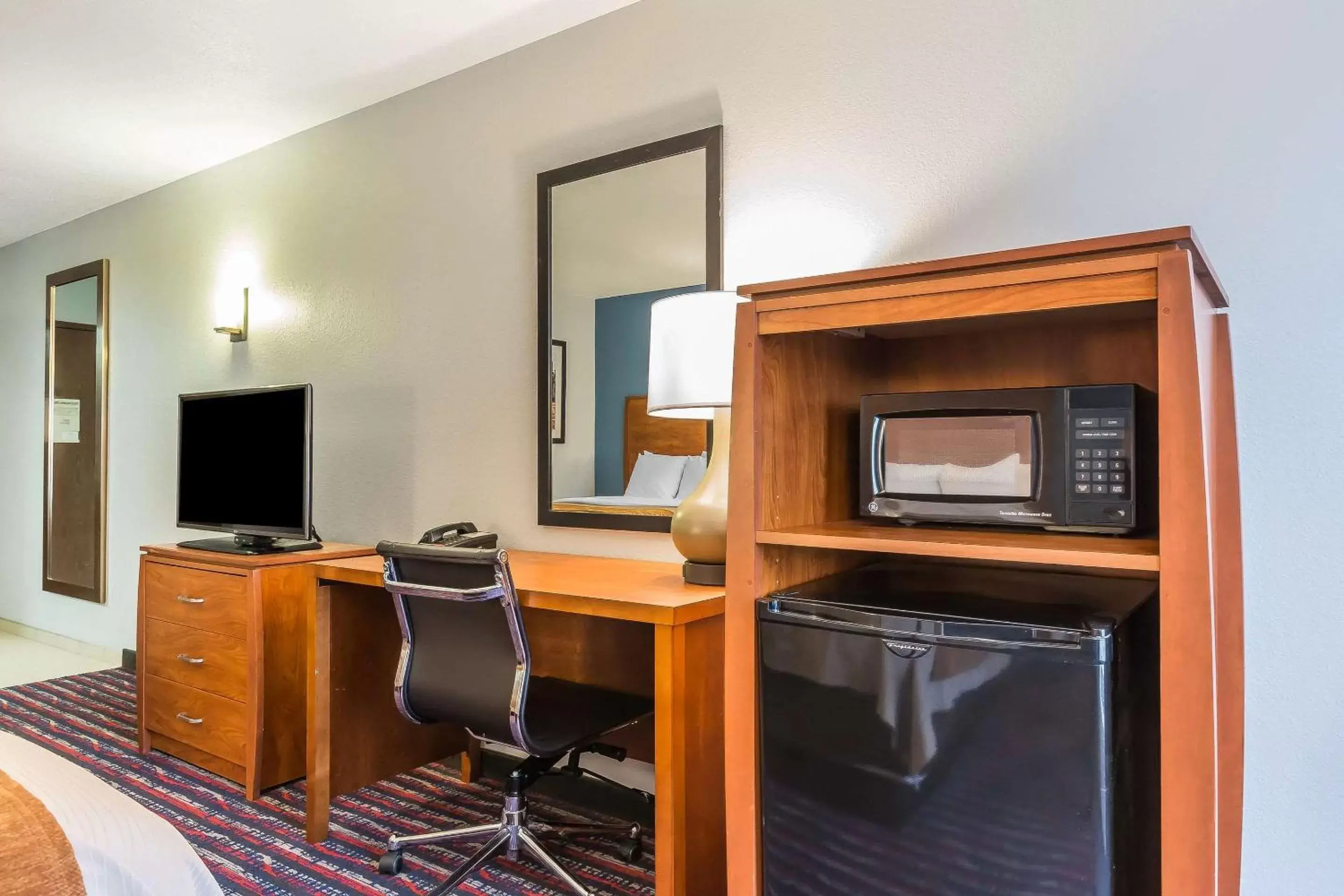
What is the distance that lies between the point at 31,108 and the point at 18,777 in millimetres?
3043

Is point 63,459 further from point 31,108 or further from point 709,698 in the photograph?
point 709,698

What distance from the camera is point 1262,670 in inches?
62.2

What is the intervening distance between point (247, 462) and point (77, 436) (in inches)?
92.3

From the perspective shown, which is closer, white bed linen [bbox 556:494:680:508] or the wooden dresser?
white bed linen [bbox 556:494:680:508]

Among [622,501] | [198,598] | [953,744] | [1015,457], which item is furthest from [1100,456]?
[198,598]

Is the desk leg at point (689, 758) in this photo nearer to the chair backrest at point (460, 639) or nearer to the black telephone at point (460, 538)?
the chair backrest at point (460, 639)

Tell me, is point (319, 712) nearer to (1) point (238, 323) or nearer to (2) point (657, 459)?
(2) point (657, 459)

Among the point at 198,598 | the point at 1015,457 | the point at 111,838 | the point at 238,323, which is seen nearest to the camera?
the point at 111,838

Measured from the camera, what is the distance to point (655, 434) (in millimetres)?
2406

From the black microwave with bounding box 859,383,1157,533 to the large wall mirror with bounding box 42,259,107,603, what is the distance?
4358 millimetres

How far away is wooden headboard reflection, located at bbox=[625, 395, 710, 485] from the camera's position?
2.34 metres

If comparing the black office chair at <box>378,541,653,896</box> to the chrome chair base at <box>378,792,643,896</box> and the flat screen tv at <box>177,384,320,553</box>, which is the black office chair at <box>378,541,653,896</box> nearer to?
the chrome chair base at <box>378,792,643,896</box>

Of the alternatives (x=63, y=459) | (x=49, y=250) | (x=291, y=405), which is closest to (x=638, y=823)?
(x=291, y=405)

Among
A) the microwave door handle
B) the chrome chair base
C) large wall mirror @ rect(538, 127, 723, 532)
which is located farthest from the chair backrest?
the microwave door handle
